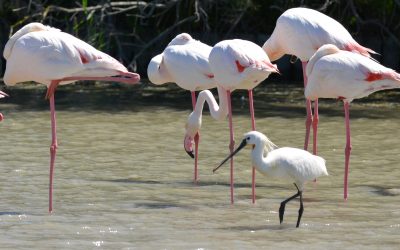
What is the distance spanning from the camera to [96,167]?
27.2 feet

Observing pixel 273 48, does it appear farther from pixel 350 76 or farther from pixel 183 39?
pixel 350 76

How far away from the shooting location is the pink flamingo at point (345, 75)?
689 centimetres

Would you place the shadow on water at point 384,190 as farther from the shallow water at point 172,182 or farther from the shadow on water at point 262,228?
the shadow on water at point 262,228

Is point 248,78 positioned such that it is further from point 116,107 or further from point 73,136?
point 116,107

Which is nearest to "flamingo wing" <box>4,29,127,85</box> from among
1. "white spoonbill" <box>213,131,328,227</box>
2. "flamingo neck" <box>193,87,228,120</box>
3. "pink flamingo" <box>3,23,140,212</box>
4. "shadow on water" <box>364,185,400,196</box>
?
"pink flamingo" <box>3,23,140,212</box>

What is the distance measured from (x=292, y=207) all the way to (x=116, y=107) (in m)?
5.09

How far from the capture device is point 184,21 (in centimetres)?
1327

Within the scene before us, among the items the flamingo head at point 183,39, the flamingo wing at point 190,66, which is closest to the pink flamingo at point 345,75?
the flamingo wing at point 190,66

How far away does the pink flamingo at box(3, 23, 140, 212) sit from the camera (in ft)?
22.0

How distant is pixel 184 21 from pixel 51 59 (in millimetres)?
6649

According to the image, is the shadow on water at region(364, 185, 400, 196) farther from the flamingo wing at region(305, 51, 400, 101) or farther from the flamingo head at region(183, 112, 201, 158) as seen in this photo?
the flamingo head at region(183, 112, 201, 158)

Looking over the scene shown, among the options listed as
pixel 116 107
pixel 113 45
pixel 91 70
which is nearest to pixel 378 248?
pixel 91 70

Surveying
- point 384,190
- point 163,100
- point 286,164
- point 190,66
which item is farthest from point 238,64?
point 163,100

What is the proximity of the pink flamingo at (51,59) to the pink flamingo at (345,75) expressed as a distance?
1.26 metres
